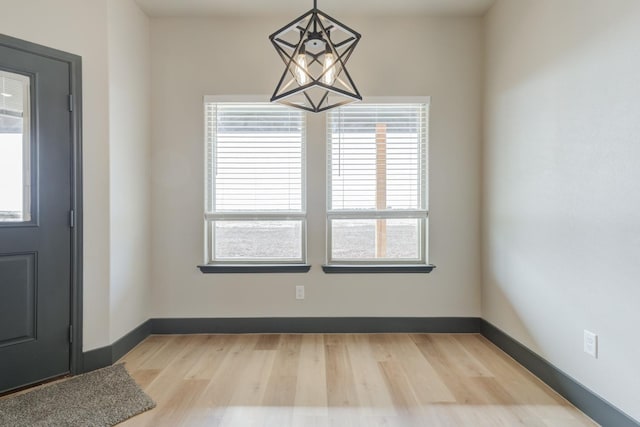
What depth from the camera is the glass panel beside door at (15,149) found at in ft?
6.89

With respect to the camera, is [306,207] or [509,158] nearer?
[509,158]

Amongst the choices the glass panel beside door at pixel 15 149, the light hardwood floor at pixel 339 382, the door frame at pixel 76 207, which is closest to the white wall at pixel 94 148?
the door frame at pixel 76 207

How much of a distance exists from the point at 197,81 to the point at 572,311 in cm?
336

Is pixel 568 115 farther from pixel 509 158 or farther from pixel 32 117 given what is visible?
pixel 32 117

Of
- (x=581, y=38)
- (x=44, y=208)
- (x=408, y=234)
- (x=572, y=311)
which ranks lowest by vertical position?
(x=572, y=311)

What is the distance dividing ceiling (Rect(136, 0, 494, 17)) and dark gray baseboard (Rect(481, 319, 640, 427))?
2.80 m

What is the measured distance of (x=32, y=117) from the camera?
217cm

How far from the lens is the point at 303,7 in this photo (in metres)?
2.85

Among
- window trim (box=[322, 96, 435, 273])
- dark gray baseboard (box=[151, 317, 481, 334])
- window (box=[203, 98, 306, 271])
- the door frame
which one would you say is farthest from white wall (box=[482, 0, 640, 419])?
the door frame

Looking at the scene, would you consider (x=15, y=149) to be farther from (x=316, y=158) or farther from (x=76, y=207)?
(x=316, y=158)

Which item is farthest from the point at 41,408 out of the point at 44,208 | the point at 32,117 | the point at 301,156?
the point at 301,156

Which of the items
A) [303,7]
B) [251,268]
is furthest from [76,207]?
[303,7]

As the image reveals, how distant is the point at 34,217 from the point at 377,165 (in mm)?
2629

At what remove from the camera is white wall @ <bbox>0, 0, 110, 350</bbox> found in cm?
233
